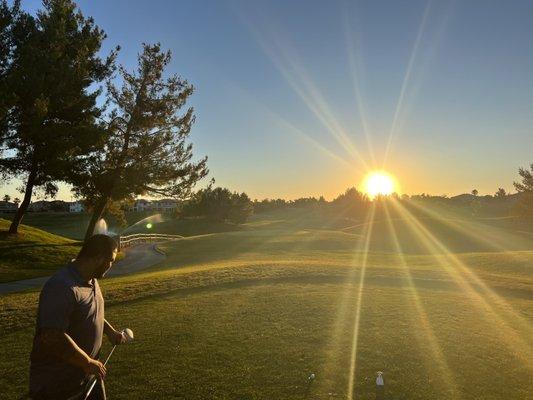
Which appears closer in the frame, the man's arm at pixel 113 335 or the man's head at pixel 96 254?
the man's head at pixel 96 254

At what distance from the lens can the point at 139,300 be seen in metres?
15.4

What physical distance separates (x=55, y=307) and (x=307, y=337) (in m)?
7.54

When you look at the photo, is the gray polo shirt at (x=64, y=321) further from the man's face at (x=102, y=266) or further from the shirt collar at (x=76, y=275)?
the man's face at (x=102, y=266)

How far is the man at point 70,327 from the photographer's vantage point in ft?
13.8

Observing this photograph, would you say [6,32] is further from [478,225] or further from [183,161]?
[478,225]

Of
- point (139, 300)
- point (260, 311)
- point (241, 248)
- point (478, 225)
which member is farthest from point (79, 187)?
point (478, 225)

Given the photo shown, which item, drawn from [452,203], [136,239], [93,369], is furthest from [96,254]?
[452,203]

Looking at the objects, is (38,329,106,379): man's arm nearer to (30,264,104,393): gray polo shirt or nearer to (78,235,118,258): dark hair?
(30,264,104,393): gray polo shirt

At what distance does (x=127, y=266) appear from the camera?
103 feet

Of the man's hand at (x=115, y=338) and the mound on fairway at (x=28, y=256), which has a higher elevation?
the man's hand at (x=115, y=338)

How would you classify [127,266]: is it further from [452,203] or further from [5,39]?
[452,203]

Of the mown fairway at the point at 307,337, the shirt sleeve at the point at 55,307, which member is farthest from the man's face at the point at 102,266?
the mown fairway at the point at 307,337

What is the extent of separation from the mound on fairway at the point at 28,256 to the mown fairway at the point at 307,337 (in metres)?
11.1

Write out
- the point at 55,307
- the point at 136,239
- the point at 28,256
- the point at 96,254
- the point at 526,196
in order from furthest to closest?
the point at 526,196 → the point at 136,239 → the point at 28,256 → the point at 96,254 → the point at 55,307
